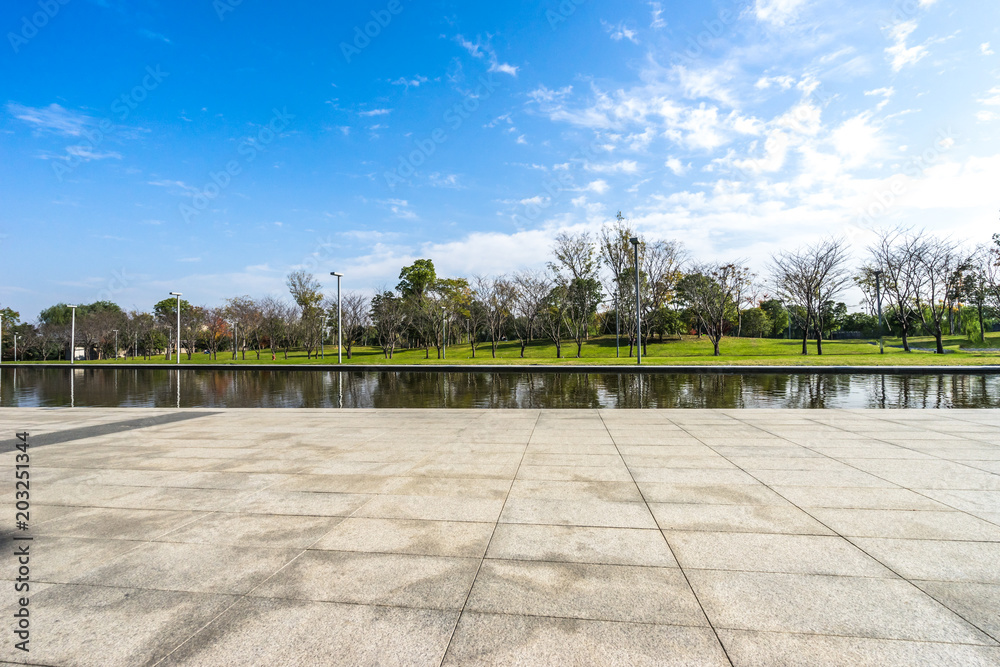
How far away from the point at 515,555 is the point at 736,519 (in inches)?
66.7

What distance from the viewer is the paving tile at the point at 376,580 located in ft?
7.95

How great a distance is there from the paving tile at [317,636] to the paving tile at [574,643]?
0.14m

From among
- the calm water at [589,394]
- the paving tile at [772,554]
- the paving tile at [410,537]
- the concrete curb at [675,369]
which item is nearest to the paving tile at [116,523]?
the paving tile at [410,537]

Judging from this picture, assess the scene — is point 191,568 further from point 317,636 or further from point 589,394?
point 589,394

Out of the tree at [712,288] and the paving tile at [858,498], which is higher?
the tree at [712,288]

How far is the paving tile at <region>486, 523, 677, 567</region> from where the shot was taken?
2.86 m

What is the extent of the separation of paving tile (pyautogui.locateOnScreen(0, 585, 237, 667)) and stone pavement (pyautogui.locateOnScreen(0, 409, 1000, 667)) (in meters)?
0.01

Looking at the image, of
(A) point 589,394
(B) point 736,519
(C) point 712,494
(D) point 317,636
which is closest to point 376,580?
(D) point 317,636

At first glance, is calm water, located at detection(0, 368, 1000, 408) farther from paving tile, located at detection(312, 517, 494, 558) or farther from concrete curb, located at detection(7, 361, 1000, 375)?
paving tile, located at detection(312, 517, 494, 558)

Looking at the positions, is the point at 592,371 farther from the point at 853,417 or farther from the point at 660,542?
the point at 660,542

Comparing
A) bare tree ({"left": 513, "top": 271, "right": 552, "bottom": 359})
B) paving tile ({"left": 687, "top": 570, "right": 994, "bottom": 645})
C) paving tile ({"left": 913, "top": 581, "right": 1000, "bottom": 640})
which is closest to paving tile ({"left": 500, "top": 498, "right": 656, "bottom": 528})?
paving tile ({"left": 687, "top": 570, "right": 994, "bottom": 645})

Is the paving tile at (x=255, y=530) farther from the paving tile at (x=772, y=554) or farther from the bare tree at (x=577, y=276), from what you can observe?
A: the bare tree at (x=577, y=276)

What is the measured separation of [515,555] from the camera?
2.91 m

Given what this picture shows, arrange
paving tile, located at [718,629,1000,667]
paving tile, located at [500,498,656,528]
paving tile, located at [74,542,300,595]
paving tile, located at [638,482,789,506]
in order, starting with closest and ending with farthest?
paving tile, located at [718,629,1000,667], paving tile, located at [74,542,300,595], paving tile, located at [500,498,656,528], paving tile, located at [638,482,789,506]
